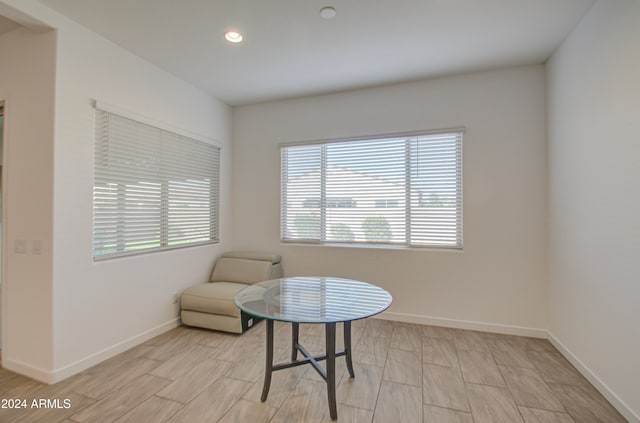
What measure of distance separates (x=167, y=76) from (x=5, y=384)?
3051 millimetres

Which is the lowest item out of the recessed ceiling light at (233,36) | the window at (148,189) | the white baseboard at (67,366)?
the white baseboard at (67,366)

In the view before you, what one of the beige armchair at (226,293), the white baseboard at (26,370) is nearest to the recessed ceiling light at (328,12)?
the beige armchair at (226,293)

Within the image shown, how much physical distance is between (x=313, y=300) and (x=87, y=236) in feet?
6.47

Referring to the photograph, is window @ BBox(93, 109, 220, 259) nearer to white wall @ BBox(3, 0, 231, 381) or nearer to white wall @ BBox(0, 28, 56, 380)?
white wall @ BBox(3, 0, 231, 381)

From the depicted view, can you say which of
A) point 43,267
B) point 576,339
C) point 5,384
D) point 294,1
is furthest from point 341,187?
point 5,384

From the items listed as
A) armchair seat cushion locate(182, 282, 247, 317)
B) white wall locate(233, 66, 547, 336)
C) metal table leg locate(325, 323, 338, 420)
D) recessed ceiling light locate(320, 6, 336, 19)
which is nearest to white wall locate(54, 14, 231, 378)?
armchair seat cushion locate(182, 282, 247, 317)

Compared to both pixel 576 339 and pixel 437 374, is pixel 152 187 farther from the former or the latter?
pixel 576 339

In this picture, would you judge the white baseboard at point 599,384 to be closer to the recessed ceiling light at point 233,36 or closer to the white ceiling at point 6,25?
A: the recessed ceiling light at point 233,36

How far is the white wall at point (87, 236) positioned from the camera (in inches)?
87.4

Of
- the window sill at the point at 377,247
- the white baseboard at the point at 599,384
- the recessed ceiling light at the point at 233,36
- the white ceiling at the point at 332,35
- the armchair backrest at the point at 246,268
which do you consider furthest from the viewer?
the armchair backrest at the point at 246,268

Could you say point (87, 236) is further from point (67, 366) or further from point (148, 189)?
point (67, 366)

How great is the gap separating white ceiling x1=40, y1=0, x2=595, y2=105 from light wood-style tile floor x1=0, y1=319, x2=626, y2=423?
111 inches

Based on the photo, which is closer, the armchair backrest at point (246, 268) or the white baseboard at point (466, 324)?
the white baseboard at point (466, 324)

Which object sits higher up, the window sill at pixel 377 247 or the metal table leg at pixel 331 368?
the window sill at pixel 377 247
